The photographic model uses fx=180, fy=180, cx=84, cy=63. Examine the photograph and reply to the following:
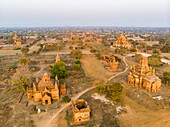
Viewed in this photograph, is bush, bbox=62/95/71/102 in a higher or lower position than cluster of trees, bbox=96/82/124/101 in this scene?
lower

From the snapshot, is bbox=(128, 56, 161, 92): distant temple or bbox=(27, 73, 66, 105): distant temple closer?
bbox=(27, 73, 66, 105): distant temple

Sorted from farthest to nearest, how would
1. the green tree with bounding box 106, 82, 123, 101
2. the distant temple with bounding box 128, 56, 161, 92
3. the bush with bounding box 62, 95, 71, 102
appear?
the distant temple with bounding box 128, 56, 161, 92, the bush with bounding box 62, 95, 71, 102, the green tree with bounding box 106, 82, 123, 101

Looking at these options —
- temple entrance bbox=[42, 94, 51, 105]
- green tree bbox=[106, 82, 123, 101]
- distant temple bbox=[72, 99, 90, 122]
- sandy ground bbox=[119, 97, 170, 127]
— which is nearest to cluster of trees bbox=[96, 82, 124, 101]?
green tree bbox=[106, 82, 123, 101]

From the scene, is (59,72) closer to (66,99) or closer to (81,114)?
(66,99)

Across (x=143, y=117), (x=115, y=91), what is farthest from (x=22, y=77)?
(x=143, y=117)

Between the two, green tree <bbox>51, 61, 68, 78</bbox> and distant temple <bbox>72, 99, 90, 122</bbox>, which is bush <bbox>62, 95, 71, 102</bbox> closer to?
distant temple <bbox>72, 99, 90, 122</bbox>

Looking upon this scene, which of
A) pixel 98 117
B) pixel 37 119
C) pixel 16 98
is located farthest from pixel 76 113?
pixel 16 98

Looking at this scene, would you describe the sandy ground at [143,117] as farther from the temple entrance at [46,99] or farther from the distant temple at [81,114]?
the temple entrance at [46,99]
